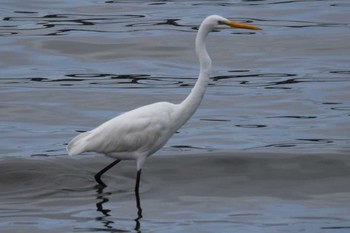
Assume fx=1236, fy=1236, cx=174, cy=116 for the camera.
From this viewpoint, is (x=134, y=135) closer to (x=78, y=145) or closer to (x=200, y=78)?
(x=78, y=145)

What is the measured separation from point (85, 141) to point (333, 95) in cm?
694

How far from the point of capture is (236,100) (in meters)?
18.9

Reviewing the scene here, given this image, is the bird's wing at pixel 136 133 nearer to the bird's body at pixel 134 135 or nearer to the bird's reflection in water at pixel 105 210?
the bird's body at pixel 134 135

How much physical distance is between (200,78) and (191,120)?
4678 mm

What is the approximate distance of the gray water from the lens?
41.4 feet

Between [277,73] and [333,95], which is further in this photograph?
[277,73]

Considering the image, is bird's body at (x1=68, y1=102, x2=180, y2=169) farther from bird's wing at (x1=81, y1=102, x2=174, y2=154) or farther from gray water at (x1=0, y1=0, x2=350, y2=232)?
gray water at (x1=0, y1=0, x2=350, y2=232)

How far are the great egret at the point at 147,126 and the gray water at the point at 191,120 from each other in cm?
58

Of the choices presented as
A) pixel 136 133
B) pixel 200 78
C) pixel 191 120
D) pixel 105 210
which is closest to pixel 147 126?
pixel 136 133

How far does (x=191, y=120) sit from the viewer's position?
17.5 meters

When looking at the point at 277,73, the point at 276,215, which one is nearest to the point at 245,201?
the point at 276,215

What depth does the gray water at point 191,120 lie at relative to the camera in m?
12.6

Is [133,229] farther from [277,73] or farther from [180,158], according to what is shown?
[277,73]

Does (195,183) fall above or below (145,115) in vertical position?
below
